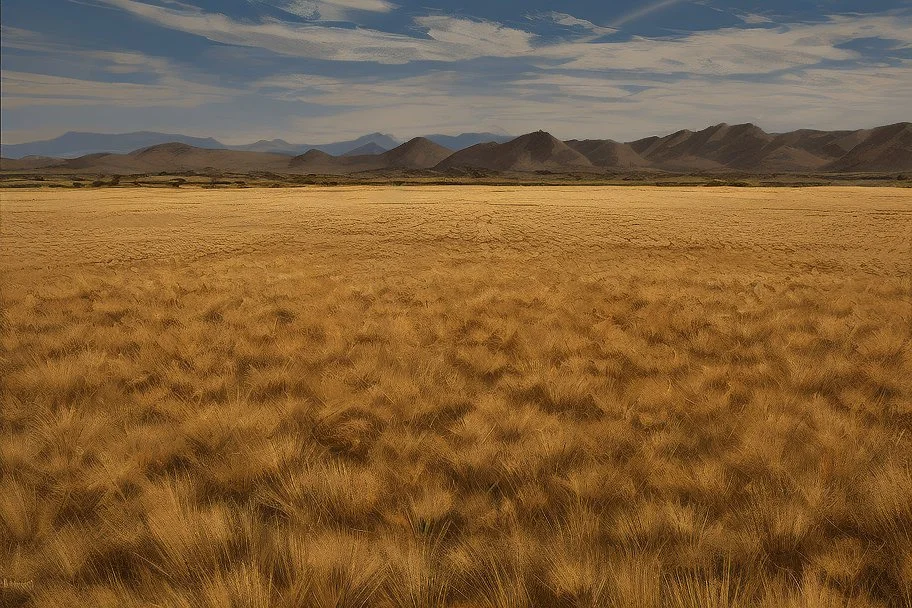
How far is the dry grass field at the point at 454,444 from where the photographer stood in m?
2.50

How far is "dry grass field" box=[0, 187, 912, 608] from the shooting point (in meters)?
2.50

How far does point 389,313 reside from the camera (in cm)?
825

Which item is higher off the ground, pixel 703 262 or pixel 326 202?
pixel 326 202

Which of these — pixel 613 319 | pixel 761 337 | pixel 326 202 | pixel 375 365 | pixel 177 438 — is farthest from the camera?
pixel 326 202

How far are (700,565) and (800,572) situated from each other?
0.49 m

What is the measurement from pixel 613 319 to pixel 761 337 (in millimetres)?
→ 1995

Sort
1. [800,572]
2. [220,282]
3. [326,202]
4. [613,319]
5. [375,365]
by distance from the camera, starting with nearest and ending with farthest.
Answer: [800,572]
[375,365]
[613,319]
[220,282]
[326,202]

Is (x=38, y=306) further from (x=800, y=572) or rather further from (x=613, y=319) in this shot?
(x=800, y=572)

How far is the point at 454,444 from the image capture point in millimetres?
3916

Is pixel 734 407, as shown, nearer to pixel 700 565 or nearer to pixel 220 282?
pixel 700 565

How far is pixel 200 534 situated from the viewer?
271 cm

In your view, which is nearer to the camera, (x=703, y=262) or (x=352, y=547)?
(x=352, y=547)

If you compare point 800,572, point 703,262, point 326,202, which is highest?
point 326,202

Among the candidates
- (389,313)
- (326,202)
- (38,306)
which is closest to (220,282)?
(38,306)
